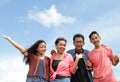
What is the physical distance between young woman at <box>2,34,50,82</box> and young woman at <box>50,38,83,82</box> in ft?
0.68

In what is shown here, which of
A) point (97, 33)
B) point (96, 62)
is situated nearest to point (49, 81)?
point (96, 62)

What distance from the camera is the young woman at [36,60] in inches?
332

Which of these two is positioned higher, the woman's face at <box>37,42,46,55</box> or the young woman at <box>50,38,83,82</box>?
the woman's face at <box>37,42,46,55</box>

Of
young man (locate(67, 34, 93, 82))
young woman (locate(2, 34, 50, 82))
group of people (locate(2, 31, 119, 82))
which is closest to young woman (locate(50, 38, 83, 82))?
group of people (locate(2, 31, 119, 82))

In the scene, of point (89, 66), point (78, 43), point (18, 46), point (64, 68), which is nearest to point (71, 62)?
point (64, 68)

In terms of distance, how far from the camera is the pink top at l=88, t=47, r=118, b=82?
27.8ft

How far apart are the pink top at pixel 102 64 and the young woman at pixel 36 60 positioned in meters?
1.40

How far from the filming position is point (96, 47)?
8961 millimetres

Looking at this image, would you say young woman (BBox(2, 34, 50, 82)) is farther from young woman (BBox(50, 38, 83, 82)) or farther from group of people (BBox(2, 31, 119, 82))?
young woman (BBox(50, 38, 83, 82))

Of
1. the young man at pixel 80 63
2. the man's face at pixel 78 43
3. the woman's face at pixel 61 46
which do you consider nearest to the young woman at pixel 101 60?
the young man at pixel 80 63

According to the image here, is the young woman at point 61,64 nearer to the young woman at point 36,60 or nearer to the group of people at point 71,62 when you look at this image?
the group of people at point 71,62

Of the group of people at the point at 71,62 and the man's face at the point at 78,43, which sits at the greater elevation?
the man's face at the point at 78,43

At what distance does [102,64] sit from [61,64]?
4.00ft

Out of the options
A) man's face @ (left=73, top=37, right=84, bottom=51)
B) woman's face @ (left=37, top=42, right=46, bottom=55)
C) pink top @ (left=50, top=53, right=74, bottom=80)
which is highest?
man's face @ (left=73, top=37, right=84, bottom=51)
